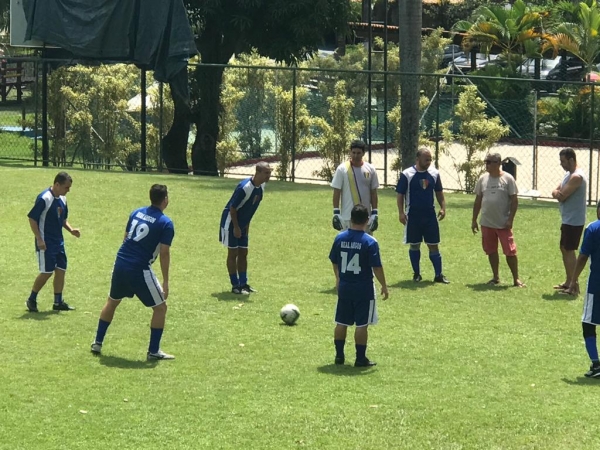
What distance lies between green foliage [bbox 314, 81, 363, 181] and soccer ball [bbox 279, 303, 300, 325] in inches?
527

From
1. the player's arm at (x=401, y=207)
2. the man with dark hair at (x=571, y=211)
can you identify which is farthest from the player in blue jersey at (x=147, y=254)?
the man with dark hair at (x=571, y=211)

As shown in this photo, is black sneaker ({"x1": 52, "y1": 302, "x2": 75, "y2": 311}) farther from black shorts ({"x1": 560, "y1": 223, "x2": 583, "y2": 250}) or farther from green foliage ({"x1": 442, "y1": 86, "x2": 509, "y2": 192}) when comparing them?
green foliage ({"x1": 442, "y1": 86, "x2": 509, "y2": 192})

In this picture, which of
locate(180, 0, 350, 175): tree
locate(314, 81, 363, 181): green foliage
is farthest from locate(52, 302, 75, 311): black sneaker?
locate(180, 0, 350, 175): tree

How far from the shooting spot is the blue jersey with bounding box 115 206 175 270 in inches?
452

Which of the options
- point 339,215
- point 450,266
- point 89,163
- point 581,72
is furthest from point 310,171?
point 581,72

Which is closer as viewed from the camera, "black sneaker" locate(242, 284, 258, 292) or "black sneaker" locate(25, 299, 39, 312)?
"black sneaker" locate(25, 299, 39, 312)

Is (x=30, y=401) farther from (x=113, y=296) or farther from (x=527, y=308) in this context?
(x=527, y=308)

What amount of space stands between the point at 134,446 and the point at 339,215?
6.64 m

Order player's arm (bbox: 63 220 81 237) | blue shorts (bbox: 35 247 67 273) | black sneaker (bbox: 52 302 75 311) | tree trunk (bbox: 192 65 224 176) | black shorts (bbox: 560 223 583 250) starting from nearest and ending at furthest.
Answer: blue shorts (bbox: 35 247 67 273), player's arm (bbox: 63 220 81 237), black sneaker (bbox: 52 302 75 311), black shorts (bbox: 560 223 583 250), tree trunk (bbox: 192 65 224 176)

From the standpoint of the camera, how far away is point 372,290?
A: 37.7ft

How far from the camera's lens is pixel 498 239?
1612 centimetres

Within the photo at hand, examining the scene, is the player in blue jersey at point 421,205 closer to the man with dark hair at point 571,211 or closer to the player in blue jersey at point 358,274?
the man with dark hair at point 571,211

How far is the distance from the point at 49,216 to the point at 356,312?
415 centimetres

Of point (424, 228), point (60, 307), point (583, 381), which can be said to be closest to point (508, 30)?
point (424, 228)
